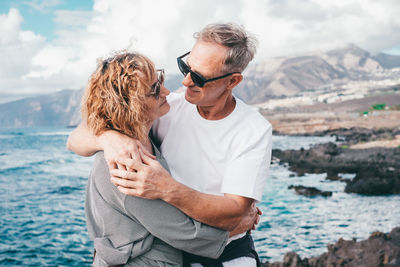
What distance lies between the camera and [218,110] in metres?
2.85

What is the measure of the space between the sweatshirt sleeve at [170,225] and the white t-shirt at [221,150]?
332mm

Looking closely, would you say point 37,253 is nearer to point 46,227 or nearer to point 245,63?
point 46,227

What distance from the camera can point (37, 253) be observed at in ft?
46.8

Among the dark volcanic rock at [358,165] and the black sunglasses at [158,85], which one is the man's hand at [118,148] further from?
the dark volcanic rock at [358,165]

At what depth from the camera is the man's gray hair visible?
274 cm

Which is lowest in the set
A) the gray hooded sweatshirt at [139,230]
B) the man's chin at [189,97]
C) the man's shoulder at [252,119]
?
the gray hooded sweatshirt at [139,230]

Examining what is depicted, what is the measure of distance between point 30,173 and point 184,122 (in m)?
40.0

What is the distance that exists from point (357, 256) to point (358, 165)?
761 inches

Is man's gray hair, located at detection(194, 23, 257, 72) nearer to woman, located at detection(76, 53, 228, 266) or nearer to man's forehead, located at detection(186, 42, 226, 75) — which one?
man's forehead, located at detection(186, 42, 226, 75)

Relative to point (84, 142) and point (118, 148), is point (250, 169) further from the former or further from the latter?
point (84, 142)

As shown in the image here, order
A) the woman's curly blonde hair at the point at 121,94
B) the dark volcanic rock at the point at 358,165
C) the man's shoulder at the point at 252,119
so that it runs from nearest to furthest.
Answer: the woman's curly blonde hair at the point at 121,94, the man's shoulder at the point at 252,119, the dark volcanic rock at the point at 358,165

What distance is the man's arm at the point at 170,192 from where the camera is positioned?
2078 mm

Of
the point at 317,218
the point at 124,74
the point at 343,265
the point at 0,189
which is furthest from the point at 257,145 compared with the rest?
the point at 0,189

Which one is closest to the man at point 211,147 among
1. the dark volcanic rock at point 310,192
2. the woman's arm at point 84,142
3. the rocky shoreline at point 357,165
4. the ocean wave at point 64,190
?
the woman's arm at point 84,142
